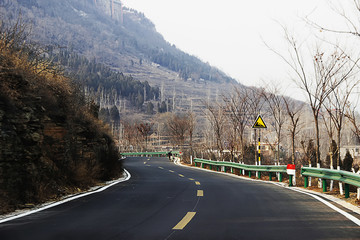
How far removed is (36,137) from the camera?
455 inches

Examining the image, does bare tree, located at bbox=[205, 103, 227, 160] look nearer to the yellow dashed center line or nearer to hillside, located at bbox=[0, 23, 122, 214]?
hillside, located at bbox=[0, 23, 122, 214]

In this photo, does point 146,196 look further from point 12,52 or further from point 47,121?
point 12,52

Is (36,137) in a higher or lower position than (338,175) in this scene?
higher

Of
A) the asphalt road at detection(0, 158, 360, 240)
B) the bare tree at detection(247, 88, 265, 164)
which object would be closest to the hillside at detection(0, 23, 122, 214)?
the asphalt road at detection(0, 158, 360, 240)

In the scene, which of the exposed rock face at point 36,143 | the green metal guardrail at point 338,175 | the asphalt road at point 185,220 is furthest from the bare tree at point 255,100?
the asphalt road at point 185,220

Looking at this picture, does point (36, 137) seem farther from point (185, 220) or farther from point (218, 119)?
point (218, 119)

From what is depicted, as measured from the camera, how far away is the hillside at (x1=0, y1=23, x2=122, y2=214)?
1005 cm

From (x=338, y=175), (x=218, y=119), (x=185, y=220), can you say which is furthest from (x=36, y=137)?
(x=218, y=119)

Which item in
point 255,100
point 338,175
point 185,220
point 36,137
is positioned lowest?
point 185,220

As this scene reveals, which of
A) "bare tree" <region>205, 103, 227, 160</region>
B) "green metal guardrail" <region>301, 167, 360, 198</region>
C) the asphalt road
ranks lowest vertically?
the asphalt road

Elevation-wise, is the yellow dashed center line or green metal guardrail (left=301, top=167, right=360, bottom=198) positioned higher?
green metal guardrail (left=301, top=167, right=360, bottom=198)

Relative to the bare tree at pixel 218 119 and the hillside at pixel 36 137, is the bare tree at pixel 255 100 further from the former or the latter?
the hillside at pixel 36 137

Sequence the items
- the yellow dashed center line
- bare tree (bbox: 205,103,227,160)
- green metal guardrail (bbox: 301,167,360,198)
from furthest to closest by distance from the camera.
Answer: bare tree (bbox: 205,103,227,160), green metal guardrail (bbox: 301,167,360,198), the yellow dashed center line

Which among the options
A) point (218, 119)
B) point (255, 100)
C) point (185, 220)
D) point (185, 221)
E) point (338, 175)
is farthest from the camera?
point (218, 119)
